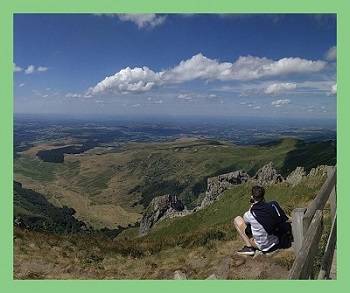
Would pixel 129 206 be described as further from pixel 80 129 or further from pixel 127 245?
pixel 127 245

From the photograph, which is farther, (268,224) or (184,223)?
(184,223)

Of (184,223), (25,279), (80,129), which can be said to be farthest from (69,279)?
(184,223)

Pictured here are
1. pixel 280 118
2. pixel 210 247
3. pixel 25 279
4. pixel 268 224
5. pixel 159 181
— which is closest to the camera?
pixel 268 224

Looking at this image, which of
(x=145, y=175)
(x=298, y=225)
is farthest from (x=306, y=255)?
(x=145, y=175)

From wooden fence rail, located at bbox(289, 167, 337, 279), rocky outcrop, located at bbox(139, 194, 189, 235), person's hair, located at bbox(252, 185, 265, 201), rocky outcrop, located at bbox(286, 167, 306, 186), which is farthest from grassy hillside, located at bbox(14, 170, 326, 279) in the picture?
rocky outcrop, located at bbox(139, 194, 189, 235)

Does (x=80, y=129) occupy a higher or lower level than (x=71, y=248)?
higher

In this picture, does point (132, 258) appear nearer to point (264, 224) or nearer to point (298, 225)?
point (264, 224)

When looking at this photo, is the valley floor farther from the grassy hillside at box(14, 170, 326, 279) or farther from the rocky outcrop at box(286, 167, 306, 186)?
the rocky outcrop at box(286, 167, 306, 186)
